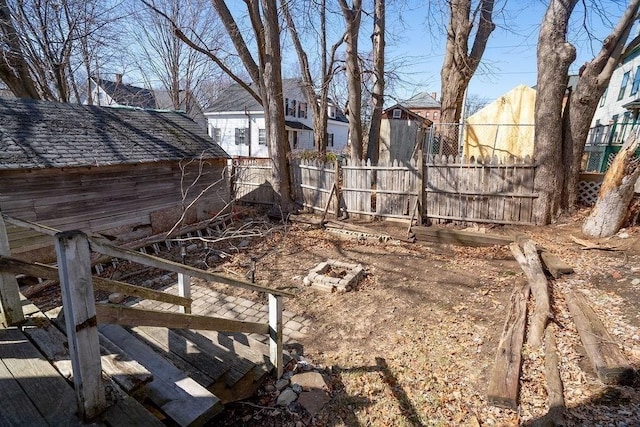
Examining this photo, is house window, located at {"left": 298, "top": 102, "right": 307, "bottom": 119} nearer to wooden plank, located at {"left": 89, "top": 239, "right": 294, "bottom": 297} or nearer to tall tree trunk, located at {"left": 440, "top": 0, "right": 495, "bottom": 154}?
tall tree trunk, located at {"left": 440, "top": 0, "right": 495, "bottom": 154}

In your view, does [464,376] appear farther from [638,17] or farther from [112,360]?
[638,17]

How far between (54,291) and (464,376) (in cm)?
797

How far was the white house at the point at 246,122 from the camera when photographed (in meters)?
28.0

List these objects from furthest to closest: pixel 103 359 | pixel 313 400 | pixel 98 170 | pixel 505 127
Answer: pixel 505 127, pixel 98 170, pixel 313 400, pixel 103 359

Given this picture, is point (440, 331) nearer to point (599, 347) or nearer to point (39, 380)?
point (599, 347)

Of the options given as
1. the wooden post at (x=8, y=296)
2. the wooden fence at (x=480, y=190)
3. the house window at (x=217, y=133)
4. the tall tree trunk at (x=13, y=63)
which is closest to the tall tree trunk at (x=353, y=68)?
the wooden fence at (x=480, y=190)

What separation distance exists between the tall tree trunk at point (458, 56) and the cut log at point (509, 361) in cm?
872

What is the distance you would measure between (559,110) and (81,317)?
996 centimetres

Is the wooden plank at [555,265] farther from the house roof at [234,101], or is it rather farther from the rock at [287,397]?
the house roof at [234,101]

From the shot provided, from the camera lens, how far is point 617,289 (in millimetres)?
5105

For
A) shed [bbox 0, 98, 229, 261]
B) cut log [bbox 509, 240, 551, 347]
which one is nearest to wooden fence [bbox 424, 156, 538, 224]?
cut log [bbox 509, 240, 551, 347]

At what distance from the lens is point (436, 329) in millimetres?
4785

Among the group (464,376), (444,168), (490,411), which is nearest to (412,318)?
(464,376)

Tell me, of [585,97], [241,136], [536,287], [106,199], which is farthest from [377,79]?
[241,136]
